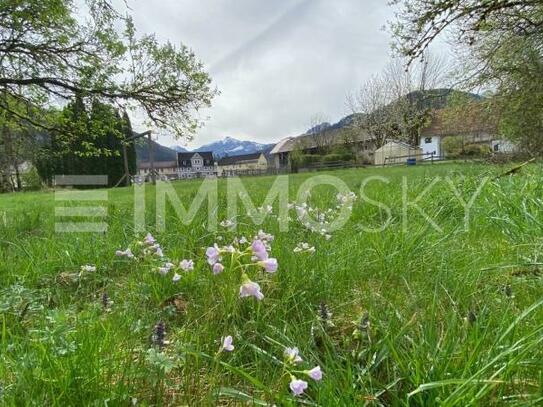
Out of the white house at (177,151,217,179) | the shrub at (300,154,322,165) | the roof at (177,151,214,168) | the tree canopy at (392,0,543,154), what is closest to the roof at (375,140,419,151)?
the shrub at (300,154,322,165)

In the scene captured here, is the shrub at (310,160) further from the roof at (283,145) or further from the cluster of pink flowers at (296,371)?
the cluster of pink flowers at (296,371)

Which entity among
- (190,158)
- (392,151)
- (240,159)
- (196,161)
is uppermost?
(190,158)

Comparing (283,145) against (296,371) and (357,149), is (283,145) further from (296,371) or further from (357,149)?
(296,371)

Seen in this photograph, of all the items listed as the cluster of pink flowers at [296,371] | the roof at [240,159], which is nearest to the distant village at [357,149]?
the cluster of pink flowers at [296,371]

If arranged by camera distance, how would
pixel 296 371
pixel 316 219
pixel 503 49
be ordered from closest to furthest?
pixel 296 371 → pixel 316 219 → pixel 503 49

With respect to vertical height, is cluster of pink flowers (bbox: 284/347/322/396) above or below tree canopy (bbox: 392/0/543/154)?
below

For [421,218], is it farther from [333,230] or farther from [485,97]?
[485,97]

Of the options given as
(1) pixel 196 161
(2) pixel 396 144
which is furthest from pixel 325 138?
(1) pixel 196 161

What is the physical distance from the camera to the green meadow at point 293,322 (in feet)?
2.96

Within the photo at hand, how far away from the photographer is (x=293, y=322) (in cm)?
133

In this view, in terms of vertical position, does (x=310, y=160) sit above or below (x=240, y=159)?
below

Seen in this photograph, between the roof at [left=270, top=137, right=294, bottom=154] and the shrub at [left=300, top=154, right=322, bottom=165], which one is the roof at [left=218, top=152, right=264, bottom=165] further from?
the shrub at [left=300, top=154, right=322, bottom=165]

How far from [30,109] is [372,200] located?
22.7ft

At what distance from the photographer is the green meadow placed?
901 millimetres
